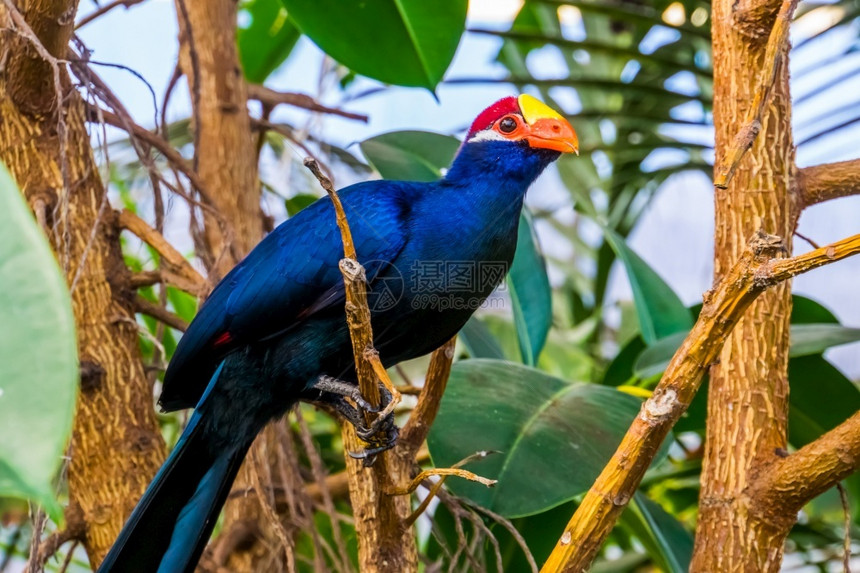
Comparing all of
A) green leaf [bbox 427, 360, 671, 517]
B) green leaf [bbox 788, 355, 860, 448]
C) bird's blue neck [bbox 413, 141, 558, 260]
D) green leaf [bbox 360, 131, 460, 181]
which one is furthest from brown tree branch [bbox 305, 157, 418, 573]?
green leaf [bbox 788, 355, 860, 448]

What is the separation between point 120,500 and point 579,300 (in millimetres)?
1900

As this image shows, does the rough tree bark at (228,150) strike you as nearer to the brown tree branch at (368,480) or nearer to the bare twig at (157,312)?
the bare twig at (157,312)

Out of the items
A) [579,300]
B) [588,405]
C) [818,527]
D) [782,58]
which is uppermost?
[782,58]

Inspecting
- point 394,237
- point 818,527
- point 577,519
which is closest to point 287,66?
point 394,237

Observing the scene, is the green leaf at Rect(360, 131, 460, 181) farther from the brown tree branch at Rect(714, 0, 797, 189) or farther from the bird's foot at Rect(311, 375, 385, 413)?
the brown tree branch at Rect(714, 0, 797, 189)

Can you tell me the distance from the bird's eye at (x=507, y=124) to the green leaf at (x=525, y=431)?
39cm

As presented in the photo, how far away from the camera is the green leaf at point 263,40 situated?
2.07 m

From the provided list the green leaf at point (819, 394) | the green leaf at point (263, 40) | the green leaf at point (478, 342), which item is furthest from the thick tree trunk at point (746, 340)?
the green leaf at point (263, 40)

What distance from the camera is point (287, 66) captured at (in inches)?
111

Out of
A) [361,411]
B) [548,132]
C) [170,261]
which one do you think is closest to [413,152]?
[548,132]

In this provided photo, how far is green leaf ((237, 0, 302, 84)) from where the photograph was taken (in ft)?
6.78

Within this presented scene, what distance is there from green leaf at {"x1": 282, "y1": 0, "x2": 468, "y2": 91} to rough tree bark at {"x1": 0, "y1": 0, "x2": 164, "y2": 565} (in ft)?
1.42

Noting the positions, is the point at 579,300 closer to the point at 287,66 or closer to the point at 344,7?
the point at 287,66
